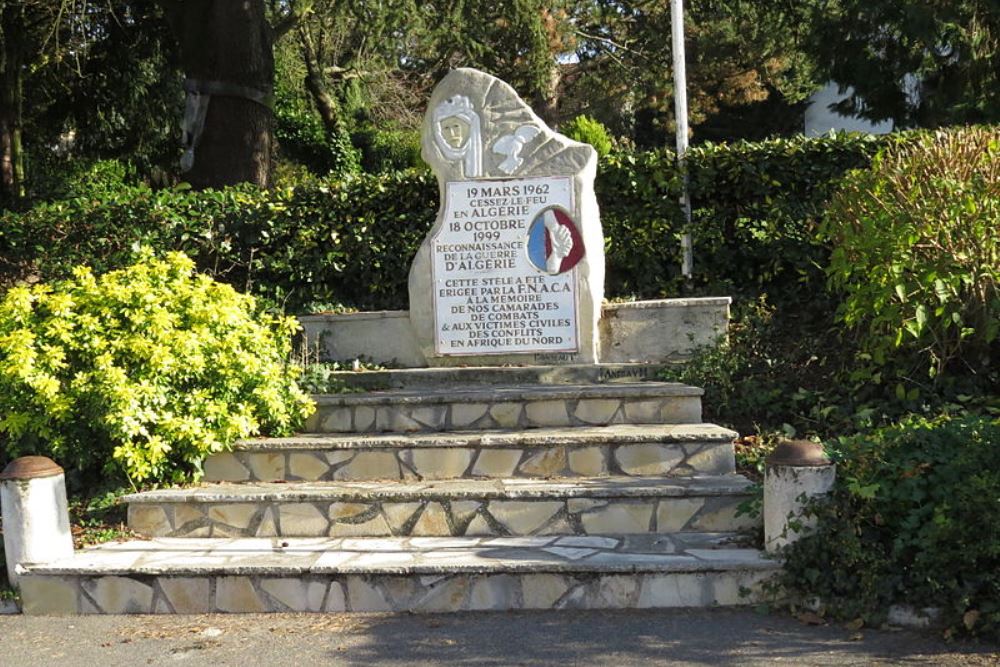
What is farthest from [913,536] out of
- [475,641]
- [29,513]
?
[29,513]

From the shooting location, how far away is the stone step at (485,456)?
5.98 m

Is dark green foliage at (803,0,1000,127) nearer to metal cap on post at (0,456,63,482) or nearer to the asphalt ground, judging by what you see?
the asphalt ground

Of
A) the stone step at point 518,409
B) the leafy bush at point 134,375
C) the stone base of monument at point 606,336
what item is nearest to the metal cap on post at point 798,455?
the stone step at point 518,409

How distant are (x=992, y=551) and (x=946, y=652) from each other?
47 centimetres

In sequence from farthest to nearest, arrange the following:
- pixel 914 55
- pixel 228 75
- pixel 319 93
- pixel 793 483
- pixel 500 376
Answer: pixel 319 93 < pixel 914 55 < pixel 228 75 < pixel 500 376 < pixel 793 483

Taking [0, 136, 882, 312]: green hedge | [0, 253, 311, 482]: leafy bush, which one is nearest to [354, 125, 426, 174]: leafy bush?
[0, 136, 882, 312]: green hedge

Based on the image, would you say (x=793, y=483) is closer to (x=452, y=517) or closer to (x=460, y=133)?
(x=452, y=517)

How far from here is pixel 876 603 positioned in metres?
4.48

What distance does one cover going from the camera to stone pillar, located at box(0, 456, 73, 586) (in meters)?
5.11

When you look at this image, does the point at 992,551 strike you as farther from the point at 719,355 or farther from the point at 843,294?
the point at 843,294

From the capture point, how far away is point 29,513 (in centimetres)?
511

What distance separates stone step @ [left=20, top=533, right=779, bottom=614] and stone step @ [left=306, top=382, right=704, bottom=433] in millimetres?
1424

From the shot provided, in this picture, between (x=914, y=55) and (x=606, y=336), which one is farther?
(x=914, y=55)

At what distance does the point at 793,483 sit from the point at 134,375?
3.71m
